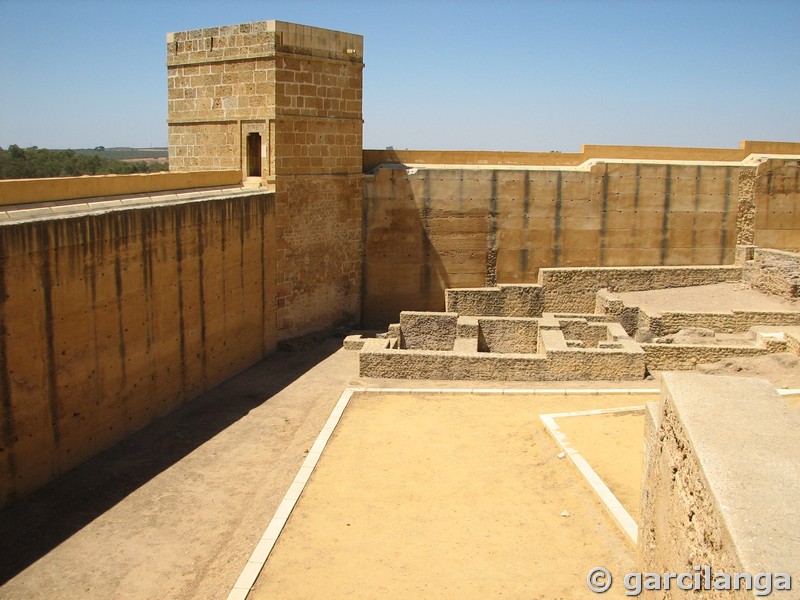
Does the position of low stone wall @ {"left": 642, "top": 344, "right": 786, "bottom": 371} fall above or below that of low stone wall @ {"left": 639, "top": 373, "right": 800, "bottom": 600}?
below

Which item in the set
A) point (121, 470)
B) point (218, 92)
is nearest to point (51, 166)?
point (218, 92)

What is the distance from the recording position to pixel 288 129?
48.4 ft

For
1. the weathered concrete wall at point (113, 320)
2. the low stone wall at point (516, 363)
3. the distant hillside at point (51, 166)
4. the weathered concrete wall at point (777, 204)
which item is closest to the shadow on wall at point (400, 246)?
the weathered concrete wall at point (113, 320)

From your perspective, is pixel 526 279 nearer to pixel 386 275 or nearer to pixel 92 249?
pixel 386 275

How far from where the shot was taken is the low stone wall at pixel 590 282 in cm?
1752

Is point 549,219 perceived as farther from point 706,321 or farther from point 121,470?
point 121,470

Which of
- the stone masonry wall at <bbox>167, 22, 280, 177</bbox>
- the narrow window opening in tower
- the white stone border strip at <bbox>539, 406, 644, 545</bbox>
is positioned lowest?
the white stone border strip at <bbox>539, 406, 644, 545</bbox>

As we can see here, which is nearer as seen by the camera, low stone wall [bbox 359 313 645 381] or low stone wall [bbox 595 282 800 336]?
low stone wall [bbox 359 313 645 381]

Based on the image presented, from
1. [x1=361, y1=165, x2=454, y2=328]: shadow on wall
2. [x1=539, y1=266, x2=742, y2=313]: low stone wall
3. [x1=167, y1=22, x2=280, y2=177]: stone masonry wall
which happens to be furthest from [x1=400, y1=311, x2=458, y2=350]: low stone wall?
[x1=167, y1=22, x2=280, y2=177]: stone masonry wall

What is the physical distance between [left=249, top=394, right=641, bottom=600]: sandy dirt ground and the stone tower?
5137 mm

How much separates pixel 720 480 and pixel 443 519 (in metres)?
4.23

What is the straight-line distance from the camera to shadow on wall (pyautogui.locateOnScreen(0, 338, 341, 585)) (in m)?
7.73

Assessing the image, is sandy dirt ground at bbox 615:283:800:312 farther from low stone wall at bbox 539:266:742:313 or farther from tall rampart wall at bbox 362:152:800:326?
tall rampart wall at bbox 362:152:800:326

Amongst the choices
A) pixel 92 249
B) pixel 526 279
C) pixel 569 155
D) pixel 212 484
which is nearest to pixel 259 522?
pixel 212 484
